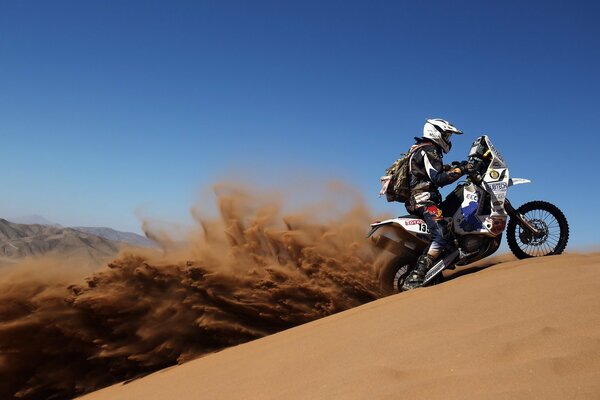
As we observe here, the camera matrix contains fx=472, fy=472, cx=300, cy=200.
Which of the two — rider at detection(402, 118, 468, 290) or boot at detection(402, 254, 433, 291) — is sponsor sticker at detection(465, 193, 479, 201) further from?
boot at detection(402, 254, 433, 291)

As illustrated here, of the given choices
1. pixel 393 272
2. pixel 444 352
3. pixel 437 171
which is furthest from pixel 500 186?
pixel 444 352

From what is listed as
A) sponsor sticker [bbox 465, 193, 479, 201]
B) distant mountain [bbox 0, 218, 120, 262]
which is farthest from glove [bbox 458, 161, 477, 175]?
distant mountain [bbox 0, 218, 120, 262]

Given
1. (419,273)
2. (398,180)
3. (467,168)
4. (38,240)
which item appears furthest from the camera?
(38,240)

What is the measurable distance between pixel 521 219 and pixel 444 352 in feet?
12.5

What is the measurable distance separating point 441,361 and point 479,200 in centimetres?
380

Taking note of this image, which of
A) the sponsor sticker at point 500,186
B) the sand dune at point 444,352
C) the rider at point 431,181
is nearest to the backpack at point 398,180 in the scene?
the rider at point 431,181

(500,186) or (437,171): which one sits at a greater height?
(437,171)

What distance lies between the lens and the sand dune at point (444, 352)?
→ 2268 millimetres

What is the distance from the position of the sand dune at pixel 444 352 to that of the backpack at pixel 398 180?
2026mm

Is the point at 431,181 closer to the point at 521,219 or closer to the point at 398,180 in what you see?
the point at 398,180

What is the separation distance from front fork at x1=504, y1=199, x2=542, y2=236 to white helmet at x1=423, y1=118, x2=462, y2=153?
40.8 inches

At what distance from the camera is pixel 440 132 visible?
20.0ft

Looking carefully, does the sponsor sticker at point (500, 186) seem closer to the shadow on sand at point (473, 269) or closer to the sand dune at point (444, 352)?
the shadow on sand at point (473, 269)

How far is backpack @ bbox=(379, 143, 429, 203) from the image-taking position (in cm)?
625
